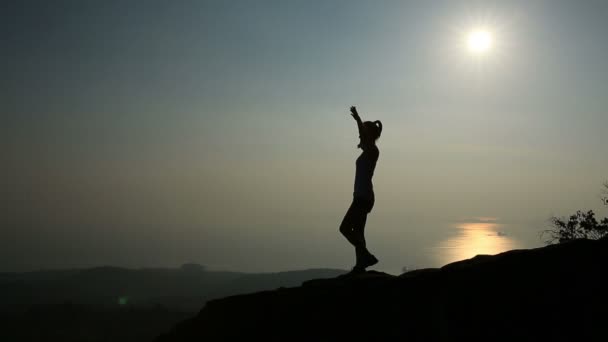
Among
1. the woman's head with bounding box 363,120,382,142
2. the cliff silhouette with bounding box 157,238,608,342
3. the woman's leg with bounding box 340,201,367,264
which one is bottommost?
the cliff silhouette with bounding box 157,238,608,342

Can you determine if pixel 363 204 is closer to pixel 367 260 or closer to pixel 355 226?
pixel 355 226

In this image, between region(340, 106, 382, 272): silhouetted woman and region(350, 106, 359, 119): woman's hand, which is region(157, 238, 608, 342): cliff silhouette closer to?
region(340, 106, 382, 272): silhouetted woman

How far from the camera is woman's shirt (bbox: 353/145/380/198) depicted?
30.7 ft

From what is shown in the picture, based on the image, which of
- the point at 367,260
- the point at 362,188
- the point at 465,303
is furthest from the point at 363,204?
the point at 465,303

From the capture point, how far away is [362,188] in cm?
937

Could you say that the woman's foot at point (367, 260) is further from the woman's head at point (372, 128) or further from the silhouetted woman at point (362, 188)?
the woman's head at point (372, 128)

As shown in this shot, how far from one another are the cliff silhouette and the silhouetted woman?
90 centimetres

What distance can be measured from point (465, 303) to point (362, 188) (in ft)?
10.6

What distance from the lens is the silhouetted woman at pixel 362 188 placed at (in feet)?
30.8

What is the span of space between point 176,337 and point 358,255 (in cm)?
606

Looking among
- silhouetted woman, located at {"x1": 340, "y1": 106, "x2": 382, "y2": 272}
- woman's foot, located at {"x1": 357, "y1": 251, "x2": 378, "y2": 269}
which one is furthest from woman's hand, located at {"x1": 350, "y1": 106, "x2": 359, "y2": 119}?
woman's foot, located at {"x1": 357, "y1": 251, "x2": 378, "y2": 269}

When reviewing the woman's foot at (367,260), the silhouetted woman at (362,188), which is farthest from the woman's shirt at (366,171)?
the woman's foot at (367,260)

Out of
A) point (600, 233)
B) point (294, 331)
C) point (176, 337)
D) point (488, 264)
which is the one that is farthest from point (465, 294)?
point (600, 233)

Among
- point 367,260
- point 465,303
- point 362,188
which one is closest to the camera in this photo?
point 465,303
